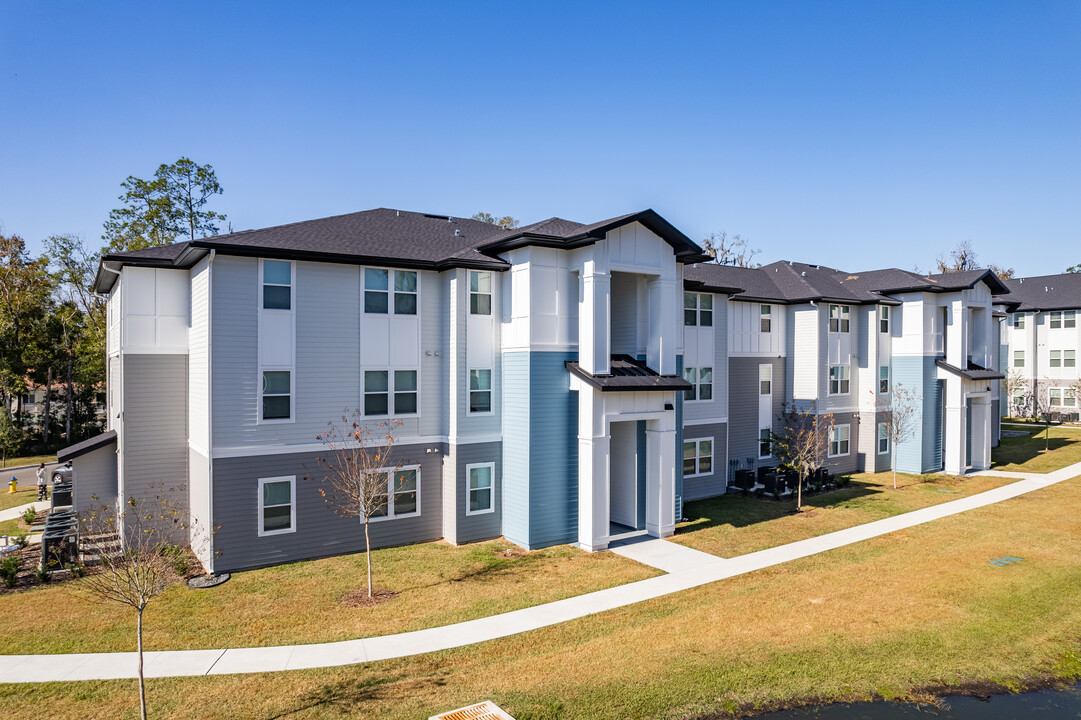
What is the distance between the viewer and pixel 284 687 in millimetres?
9758

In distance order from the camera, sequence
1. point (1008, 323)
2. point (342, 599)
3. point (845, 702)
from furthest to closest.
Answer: point (1008, 323)
point (342, 599)
point (845, 702)

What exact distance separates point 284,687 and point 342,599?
152 inches

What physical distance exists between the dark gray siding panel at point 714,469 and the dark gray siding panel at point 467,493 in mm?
8429

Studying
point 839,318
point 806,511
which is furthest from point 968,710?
point 839,318

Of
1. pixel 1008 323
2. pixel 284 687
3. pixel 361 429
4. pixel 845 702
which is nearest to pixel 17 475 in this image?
pixel 361 429

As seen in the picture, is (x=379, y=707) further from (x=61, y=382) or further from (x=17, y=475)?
(x=61, y=382)

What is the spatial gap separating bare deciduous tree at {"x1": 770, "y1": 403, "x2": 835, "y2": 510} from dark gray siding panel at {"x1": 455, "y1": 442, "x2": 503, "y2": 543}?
1265 cm

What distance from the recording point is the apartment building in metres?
47.9

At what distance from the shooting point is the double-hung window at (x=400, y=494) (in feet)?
56.4

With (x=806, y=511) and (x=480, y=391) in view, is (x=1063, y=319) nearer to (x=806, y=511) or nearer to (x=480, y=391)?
(x=806, y=511)

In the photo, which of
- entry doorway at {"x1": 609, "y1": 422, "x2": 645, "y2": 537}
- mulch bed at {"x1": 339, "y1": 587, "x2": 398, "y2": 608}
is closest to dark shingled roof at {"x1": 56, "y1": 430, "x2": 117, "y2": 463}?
mulch bed at {"x1": 339, "y1": 587, "x2": 398, "y2": 608}

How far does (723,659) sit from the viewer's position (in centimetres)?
1081

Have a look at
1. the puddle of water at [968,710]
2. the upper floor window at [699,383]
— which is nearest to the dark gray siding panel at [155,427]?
the puddle of water at [968,710]

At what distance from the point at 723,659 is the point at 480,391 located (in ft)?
32.1
